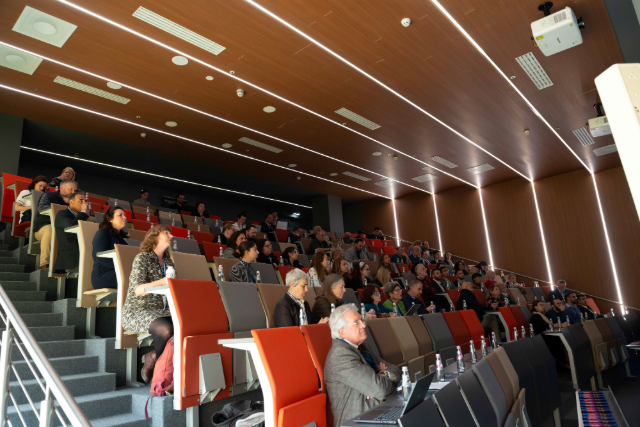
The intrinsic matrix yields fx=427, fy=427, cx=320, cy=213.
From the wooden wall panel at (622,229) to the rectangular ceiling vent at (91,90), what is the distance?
894 centimetres

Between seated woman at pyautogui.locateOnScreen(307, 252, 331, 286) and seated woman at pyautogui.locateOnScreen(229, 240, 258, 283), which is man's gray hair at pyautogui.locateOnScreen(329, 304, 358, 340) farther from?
seated woman at pyautogui.locateOnScreen(307, 252, 331, 286)

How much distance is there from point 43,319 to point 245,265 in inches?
59.4

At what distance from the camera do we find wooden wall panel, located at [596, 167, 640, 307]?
8430 millimetres

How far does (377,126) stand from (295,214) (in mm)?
6608

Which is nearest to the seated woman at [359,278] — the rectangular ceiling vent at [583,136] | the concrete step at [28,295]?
the concrete step at [28,295]

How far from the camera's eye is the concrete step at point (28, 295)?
3.29 m

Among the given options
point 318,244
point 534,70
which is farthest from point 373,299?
point 534,70

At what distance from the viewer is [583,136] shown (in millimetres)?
7238

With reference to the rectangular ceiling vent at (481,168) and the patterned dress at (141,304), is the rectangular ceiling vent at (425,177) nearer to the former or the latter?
the rectangular ceiling vent at (481,168)

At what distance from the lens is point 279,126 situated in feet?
21.7

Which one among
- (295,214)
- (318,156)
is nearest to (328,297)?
(318,156)

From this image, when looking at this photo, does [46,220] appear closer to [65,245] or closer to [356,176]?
[65,245]

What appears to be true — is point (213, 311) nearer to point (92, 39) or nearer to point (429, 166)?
point (92, 39)

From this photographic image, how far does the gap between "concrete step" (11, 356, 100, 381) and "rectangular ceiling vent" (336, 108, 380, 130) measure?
4.54 metres
